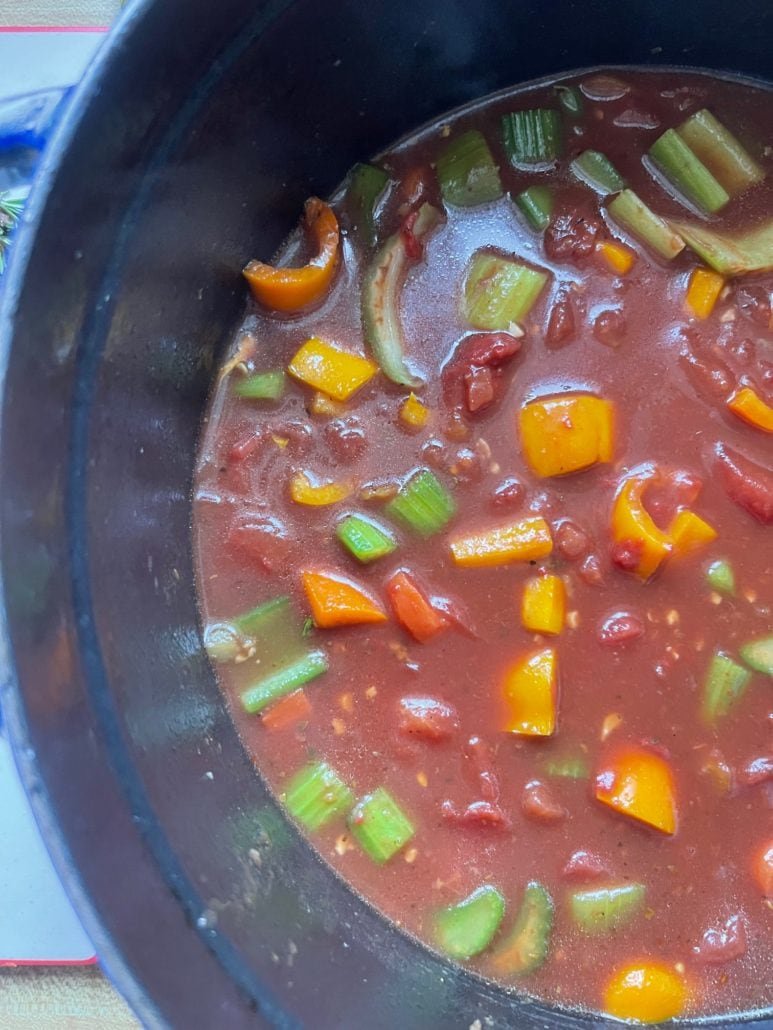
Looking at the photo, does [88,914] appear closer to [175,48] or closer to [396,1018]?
[396,1018]

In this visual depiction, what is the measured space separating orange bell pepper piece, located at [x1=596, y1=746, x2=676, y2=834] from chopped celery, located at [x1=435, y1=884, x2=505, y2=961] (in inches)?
10.8

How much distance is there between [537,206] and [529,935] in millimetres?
1382

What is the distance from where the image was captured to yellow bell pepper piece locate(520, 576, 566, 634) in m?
1.77

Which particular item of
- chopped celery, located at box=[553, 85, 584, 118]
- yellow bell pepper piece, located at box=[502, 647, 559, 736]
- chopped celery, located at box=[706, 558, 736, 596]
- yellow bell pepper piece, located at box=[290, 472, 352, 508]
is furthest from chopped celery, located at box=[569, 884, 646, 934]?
chopped celery, located at box=[553, 85, 584, 118]

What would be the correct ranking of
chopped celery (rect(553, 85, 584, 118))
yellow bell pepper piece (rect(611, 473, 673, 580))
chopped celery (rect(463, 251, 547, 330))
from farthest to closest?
chopped celery (rect(553, 85, 584, 118)), chopped celery (rect(463, 251, 547, 330)), yellow bell pepper piece (rect(611, 473, 673, 580))

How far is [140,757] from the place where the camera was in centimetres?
151

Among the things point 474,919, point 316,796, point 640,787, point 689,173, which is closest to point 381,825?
point 316,796

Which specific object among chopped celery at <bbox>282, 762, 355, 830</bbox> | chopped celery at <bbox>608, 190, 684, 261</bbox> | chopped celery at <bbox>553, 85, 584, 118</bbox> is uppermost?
chopped celery at <bbox>553, 85, 584, 118</bbox>

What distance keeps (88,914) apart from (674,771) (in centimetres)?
106

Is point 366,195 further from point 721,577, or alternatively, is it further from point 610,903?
point 610,903

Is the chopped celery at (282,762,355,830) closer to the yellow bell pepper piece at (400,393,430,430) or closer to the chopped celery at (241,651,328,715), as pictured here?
the chopped celery at (241,651,328,715)

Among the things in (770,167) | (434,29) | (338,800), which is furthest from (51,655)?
(770,167)

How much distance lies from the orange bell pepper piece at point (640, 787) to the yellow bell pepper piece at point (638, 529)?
34cm

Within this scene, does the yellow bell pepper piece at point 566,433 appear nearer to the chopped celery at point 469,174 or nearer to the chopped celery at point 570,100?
the chopped celery at point 469,174
